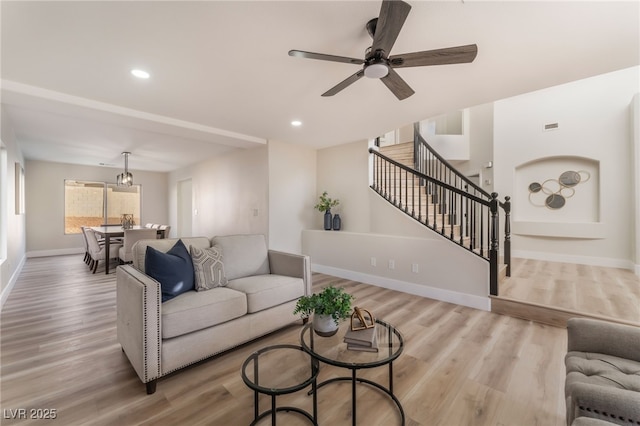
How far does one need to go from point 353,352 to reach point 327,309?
277 millimetres

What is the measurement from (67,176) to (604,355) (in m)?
10.6

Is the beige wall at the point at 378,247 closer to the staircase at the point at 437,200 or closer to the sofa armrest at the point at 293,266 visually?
the staircase at the point at 437,200

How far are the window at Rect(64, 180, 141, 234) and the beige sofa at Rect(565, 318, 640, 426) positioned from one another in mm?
10096

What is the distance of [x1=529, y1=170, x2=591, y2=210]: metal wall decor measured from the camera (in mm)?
5270

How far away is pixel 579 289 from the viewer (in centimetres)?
351

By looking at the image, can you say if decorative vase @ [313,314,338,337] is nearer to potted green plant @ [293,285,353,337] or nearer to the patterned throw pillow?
potted green plant @ [293,285,353,337]

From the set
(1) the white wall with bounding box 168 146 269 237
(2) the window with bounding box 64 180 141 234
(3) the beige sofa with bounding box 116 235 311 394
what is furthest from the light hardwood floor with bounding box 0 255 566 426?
(2) the window with bounding box 64 180 141 234

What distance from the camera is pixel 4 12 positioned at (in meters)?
1.73

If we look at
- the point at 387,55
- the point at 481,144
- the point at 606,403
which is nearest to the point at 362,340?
the point at 606,403

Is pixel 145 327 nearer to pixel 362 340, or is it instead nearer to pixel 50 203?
pixel 362 340

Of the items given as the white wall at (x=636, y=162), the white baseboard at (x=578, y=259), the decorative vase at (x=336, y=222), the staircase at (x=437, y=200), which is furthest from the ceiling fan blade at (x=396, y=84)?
the white baseboard at (x=578, y=259)

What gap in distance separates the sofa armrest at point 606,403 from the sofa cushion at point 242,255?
260cm

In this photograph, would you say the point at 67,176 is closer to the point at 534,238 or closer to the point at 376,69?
the point at 376,69

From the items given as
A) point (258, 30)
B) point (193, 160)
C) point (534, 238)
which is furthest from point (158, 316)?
point (534, 238)
